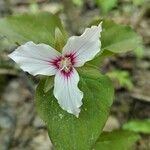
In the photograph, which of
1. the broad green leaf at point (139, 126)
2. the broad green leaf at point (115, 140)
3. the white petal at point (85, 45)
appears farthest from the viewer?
the broad green leaf at point (139, 126)

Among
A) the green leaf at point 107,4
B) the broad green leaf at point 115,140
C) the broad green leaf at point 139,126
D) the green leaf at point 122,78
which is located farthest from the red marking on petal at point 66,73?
the green leaf at point 107,4

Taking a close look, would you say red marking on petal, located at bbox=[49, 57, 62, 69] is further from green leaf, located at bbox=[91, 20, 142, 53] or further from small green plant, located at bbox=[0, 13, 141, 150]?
green leaf, located at bbox=[91, 20, 142, 53]

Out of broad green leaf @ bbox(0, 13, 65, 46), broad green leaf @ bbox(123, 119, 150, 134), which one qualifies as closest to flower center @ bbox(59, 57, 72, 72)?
broad green leaf @ bbox(0, 13, 65, 46)

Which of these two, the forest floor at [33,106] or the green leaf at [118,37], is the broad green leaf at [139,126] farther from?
the green leaf at [118,37]

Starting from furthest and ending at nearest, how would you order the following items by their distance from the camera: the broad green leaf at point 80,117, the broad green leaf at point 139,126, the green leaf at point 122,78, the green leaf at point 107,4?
the green leaf at point 107,4 < the green leaf at point 122,78 < the broad green leaf at point 139,126 < the broad green leaf at point 80,117

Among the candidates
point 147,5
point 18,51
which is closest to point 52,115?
point 18,51

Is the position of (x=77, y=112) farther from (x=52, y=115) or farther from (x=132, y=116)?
(x=132, y=116)
